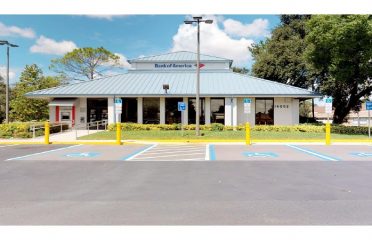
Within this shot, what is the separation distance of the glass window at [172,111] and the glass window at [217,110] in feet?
9.37

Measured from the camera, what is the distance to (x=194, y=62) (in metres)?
33.1

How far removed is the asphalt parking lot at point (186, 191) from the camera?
5.34 meters

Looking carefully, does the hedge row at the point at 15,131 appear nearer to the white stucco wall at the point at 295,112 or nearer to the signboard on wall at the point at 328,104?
the signboard on wall at the point at 328,104

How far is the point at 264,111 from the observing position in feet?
92.8

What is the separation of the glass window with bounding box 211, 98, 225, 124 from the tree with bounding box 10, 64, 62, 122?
2627 cm

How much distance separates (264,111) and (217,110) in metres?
4.07

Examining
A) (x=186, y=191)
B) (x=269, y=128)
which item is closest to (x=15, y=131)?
(x=269, y=128)

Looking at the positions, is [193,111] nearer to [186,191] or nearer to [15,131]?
[15,131]

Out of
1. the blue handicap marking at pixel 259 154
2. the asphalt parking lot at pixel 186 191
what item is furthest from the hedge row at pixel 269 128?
the asphalt parking lot at pixel 186 191

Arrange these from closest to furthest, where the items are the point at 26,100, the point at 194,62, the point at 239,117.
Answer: the point at 239,117
the point at 194,62
the point at 26,100

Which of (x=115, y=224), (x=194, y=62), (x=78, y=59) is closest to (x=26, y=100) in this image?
(x=78, y=59)
